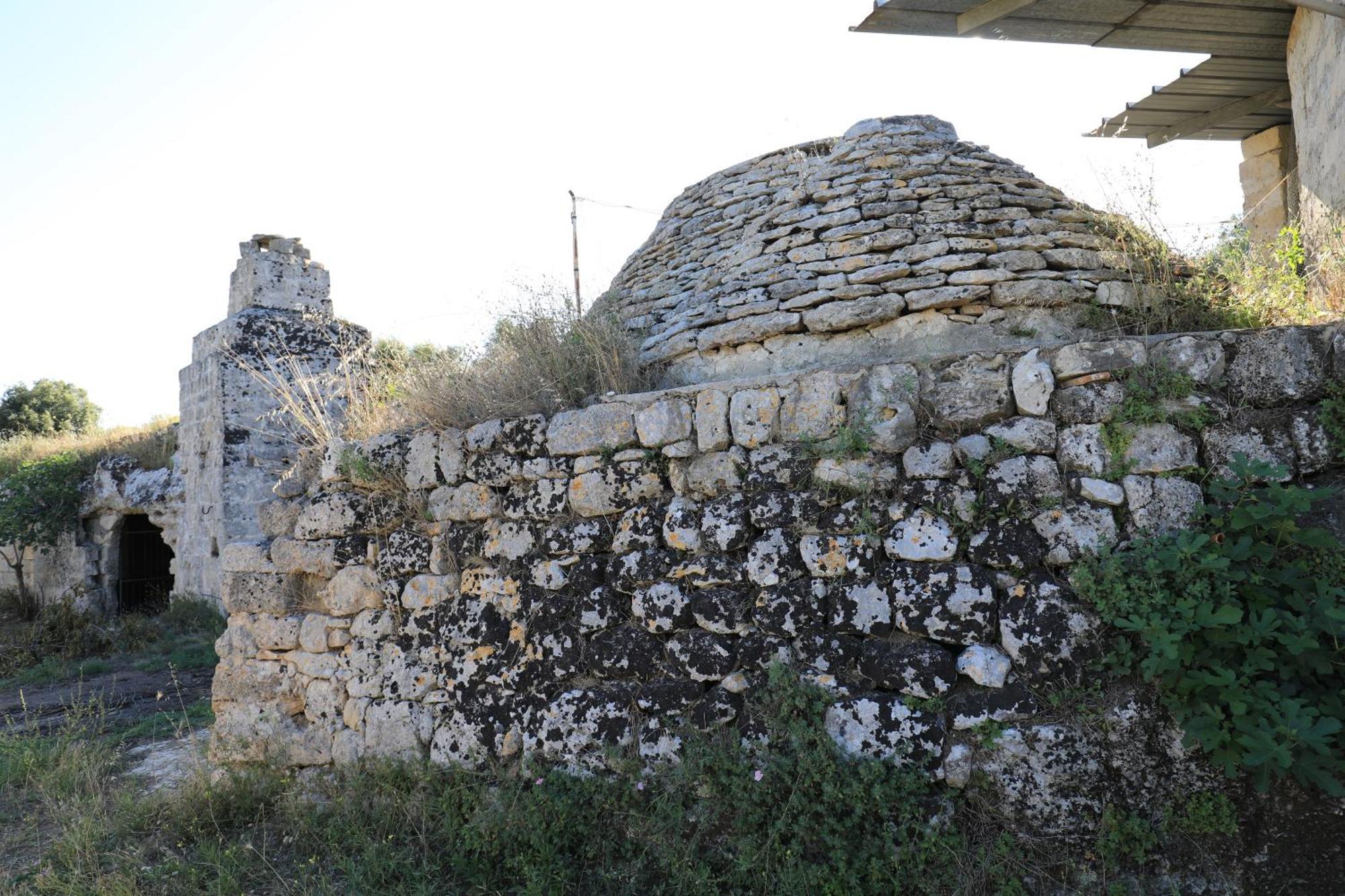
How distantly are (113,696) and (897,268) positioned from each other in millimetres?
6623

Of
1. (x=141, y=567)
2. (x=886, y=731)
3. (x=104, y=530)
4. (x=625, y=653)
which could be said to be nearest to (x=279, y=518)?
(x=625, y=653)

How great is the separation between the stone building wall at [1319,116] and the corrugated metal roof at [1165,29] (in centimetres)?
26

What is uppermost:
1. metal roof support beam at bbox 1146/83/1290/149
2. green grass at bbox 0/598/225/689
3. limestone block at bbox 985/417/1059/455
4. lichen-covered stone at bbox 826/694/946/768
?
metal roof support beam at bbox 1146/83/1290/149

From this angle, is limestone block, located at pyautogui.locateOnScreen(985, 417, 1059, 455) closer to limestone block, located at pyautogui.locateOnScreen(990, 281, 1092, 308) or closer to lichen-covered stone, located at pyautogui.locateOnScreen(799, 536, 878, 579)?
lichen-covered stone, located at pyautogui.locateOnScreen(799, 536, 878, 579)

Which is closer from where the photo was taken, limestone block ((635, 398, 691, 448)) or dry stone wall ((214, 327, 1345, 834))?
dry stone wall ((214, 327, 1345, 834))

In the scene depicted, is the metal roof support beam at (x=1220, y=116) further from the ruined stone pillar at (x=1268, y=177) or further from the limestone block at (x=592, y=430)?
the limestone block at (x=592, y=430)

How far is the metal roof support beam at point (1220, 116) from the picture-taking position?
5969 millimetres

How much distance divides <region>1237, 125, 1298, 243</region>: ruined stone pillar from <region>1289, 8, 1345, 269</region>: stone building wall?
119 centimetres

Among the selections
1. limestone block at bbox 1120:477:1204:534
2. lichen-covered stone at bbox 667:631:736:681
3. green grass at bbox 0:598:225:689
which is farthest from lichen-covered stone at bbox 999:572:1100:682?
green grass at bbox 0:598:225:689

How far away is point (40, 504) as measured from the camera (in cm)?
1041

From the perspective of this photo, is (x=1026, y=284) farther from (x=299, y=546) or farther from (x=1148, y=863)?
(x=299, y=546)

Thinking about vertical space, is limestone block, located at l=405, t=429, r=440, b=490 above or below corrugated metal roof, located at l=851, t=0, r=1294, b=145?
below

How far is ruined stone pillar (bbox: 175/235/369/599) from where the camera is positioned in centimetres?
779

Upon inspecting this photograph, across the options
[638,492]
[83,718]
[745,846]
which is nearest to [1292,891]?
[745,846]
